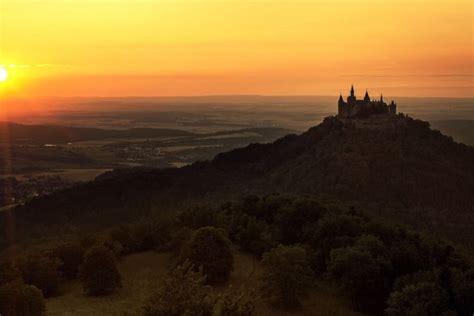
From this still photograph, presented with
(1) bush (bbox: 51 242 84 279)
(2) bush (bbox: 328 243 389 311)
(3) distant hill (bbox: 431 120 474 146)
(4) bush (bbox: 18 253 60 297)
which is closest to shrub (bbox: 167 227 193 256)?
(1) bush (bbox: 51 242 84 279)

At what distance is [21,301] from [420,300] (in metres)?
21.0

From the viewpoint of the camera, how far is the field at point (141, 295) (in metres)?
31.0

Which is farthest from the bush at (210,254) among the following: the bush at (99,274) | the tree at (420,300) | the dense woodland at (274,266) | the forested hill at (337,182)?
the forested hill at (337,182)

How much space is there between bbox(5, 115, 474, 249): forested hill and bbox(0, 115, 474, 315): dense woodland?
1.00ft

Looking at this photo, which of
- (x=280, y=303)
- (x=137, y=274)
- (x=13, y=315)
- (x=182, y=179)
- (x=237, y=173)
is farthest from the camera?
(x=237, y=173)

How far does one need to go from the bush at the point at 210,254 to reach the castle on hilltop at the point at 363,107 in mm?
83135

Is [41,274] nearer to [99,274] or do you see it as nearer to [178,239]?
[99,274]

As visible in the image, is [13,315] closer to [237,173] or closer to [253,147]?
[237,173]

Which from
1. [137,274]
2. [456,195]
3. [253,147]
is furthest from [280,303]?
[253,147]

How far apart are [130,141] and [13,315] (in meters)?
169

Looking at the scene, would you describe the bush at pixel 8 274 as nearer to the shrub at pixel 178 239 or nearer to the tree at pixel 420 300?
the shrub at pixel 178 239

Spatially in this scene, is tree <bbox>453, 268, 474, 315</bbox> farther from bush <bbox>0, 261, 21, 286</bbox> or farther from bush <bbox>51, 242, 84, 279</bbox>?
bush <bbox>51, 242, 84, 279</bbox>

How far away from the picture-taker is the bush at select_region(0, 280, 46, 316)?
26703 mm

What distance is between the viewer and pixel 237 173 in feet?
362
